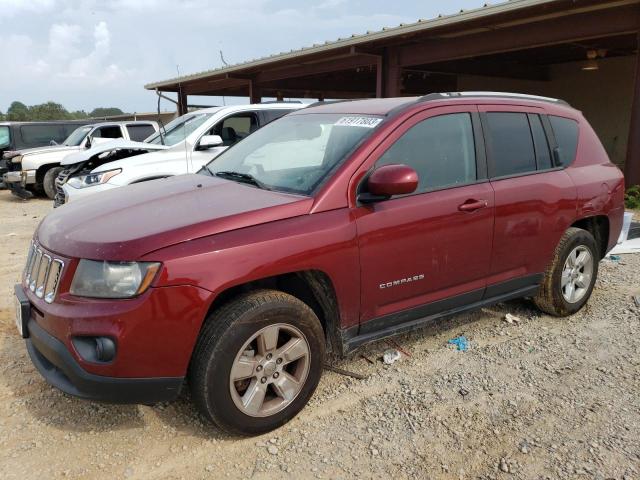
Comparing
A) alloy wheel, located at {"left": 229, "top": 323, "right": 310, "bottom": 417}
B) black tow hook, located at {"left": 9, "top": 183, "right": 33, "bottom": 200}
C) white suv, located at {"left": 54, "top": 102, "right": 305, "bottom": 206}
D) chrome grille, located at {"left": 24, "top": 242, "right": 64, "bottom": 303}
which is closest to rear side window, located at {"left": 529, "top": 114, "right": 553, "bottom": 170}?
alloy wheel, located at {"left": 229, "top": 323, "right": 310, "bottom": 417}

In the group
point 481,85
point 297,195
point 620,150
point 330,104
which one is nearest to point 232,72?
point 481,85

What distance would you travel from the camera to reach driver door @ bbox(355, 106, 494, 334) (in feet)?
10.1

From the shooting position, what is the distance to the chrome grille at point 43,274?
261cm

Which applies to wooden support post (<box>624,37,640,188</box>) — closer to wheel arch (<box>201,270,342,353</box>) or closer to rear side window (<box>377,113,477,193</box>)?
rear side window (<box>377,113,477,193</box>)

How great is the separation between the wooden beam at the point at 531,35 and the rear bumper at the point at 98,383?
9.27m

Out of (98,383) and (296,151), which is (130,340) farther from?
(296,151)

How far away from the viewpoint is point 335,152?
10.5ft


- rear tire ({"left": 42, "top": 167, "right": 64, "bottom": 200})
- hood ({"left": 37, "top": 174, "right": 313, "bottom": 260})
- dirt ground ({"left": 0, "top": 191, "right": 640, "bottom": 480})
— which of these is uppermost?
hood ({"left": 37, "top": 174, "right": 313, "bottom": 260})

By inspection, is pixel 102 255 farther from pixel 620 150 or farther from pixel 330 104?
pixel 620 150

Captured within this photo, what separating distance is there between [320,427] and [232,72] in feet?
52.5

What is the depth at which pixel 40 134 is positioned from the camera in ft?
49.8

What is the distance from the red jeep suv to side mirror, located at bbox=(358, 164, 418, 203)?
1cm

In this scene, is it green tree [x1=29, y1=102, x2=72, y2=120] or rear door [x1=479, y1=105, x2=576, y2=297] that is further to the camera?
green tree [x1=29, y1=102, x2=72, y2=120]

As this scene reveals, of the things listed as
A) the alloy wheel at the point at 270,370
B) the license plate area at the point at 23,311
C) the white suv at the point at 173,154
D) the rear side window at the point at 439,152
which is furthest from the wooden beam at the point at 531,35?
the license plate area at the point at 23,311
